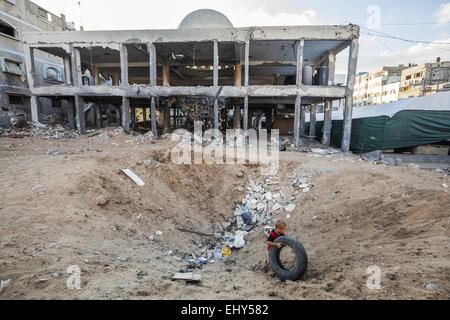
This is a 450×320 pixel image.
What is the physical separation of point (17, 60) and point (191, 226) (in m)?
19.3

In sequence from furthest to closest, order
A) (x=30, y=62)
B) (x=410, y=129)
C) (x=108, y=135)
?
(x=30, y=62) → (x=108, y=135) → (x=410, y=129)

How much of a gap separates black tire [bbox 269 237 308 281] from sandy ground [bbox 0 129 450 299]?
14 centimetres

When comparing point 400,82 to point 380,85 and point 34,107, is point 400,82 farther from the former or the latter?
point 34,107

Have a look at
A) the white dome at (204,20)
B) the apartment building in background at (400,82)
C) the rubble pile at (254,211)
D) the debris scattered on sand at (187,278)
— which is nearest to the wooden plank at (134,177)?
the rubble pile at (254,211)

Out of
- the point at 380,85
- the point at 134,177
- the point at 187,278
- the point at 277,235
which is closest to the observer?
the point at 187,278

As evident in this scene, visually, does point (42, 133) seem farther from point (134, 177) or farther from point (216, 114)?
point (134, 177)

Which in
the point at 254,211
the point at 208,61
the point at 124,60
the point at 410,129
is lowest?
the point at 254,211

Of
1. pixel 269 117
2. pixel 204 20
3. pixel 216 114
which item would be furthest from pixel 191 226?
pixel 269 117

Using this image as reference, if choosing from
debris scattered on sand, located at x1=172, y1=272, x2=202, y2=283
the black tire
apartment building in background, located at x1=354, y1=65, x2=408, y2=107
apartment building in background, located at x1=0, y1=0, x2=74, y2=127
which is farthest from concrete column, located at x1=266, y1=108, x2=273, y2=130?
apartment building in background, located at x1=354, y1=65, x2=408, y2=107

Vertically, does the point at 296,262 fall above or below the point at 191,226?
above

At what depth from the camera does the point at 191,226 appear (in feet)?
Result: 21.7

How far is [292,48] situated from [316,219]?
11.9 m

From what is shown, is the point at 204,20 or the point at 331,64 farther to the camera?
the point at 204,20
